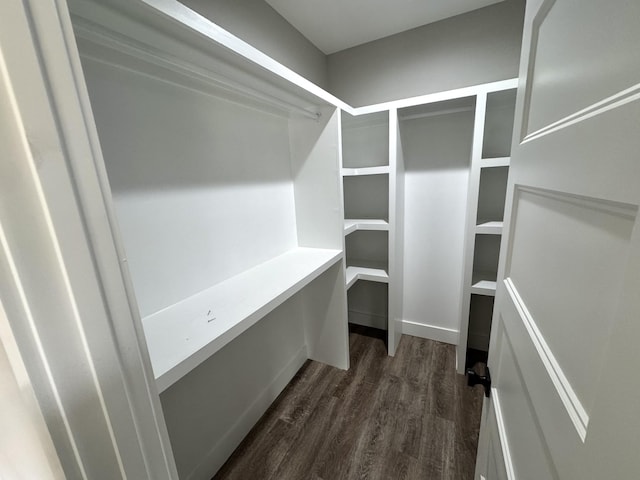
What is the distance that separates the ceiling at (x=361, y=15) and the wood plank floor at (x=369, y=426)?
2356 millimetres

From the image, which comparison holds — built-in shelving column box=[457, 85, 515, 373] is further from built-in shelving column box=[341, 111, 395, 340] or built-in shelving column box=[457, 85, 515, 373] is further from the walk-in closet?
built-in shelving column box=[341, 111, 395, 340]

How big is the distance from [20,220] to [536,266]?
2.76 ft

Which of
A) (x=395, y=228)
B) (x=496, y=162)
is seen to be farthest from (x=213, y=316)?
(x=496, y=162)

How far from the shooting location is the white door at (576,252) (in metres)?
0.27

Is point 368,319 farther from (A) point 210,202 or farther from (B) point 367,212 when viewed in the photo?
(A) point 210,202

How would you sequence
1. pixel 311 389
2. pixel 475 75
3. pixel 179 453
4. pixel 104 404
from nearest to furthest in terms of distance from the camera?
1. pixel 104 404
2. pixel 179 453
3. pixel 475 75
4. pixel 311 389

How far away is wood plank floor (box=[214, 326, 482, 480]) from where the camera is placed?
1.23m

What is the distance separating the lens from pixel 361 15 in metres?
1.51

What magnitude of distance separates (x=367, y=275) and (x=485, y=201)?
979 millimetres

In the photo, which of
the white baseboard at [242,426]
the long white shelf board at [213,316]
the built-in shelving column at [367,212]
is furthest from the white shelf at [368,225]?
the white baseboard at [242,426]

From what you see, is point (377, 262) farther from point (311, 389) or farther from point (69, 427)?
point (69, 427)

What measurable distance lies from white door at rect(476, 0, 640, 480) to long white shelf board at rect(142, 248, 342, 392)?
30.4 inches

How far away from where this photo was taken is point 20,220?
0.27 metres

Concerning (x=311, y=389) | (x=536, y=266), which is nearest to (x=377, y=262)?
(x=311, y=389)
